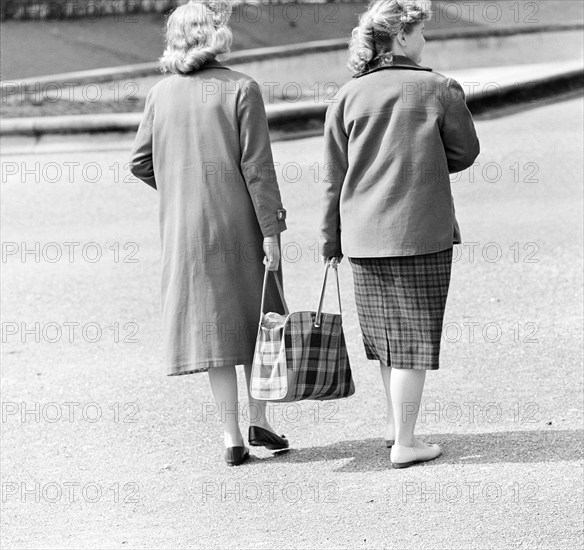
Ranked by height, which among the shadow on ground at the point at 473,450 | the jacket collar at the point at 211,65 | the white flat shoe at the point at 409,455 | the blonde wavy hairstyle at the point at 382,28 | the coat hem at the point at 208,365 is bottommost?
the shadow on ground at the point at 473,450

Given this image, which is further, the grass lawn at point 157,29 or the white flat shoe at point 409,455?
the grass lawn at point 157,29

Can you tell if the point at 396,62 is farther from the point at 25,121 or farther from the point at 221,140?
the point at 25,121

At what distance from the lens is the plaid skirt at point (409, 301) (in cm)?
463

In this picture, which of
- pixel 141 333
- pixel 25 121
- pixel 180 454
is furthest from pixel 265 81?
pixel 180 454

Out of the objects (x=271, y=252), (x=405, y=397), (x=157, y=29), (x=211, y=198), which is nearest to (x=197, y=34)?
(x=211, y=198)

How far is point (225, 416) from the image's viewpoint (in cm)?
498

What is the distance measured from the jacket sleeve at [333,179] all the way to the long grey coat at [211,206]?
21 centimetres

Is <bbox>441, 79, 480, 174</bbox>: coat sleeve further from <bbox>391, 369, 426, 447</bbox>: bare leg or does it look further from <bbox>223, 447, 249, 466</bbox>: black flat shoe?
<bbox>223, 447, 249, 466</bbox>: black flat shoe

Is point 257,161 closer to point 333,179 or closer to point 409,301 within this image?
point 333,179

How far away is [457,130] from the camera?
450cm

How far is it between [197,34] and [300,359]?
4.59 feet

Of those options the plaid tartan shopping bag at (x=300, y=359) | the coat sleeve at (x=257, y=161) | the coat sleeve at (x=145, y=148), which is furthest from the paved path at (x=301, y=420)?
the coat sleeve at (x=145, y=148)

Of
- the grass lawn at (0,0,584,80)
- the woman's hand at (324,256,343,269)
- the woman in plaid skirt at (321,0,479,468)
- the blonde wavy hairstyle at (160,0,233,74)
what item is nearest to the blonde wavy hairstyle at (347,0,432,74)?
the woman in plaid skirt at (321,0,479,468)

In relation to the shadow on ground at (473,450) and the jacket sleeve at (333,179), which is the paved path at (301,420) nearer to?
the shadow on ground at (473,450)
